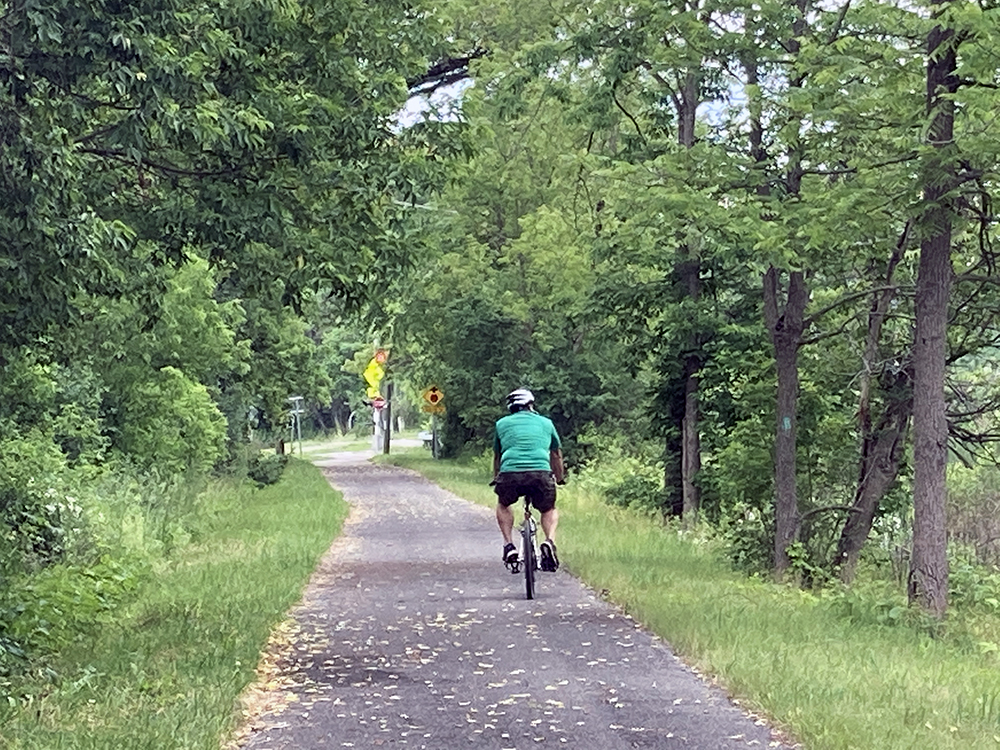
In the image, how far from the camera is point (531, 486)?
39.1 ft

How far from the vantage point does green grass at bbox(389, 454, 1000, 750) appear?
6.55 meters

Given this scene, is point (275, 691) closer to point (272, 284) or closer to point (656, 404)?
point (272, 284)

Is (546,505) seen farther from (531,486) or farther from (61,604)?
(61,604)

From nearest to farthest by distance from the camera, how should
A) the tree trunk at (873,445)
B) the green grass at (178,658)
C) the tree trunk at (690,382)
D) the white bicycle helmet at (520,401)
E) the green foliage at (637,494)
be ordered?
the green grass at (178,658) < the white bicycle helmet at (520,401) < the tree trunk at (873,445) < the tree trunk at (690,382) < the green foliage at (637,494)

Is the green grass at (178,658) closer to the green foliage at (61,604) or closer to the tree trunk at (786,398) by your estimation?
the green foliage at (61,604)

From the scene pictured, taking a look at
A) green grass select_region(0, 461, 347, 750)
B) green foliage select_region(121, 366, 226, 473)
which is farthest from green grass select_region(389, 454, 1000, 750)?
green foliage select_region(121, 366, 226, 473)

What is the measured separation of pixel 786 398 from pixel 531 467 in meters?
4.19

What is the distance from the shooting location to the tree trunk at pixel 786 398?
14648 millimetres

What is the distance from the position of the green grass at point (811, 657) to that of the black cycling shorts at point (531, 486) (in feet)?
3.56

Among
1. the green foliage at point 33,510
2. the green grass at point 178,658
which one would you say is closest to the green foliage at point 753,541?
the green grass at point 178,658

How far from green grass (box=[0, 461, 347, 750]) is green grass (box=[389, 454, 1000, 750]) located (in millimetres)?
3037

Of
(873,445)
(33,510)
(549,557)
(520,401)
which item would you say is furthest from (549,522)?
→ (33,510)

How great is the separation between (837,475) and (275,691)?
34.0 feet

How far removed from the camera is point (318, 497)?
29.2 metres
